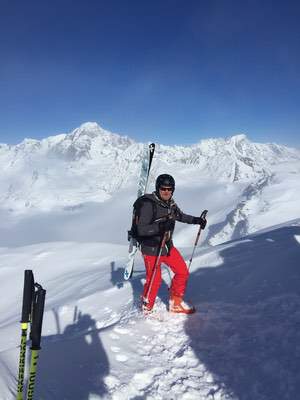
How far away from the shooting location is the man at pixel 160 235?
327 inches

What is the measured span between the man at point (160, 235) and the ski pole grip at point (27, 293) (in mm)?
4201

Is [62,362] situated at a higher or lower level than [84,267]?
higher

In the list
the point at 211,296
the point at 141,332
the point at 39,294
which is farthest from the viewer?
the point at 211,296

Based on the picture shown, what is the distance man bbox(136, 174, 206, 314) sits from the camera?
8.30m

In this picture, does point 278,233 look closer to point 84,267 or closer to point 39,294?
point 84,267

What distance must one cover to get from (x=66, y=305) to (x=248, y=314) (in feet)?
21.7

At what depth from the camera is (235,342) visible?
7.01 m

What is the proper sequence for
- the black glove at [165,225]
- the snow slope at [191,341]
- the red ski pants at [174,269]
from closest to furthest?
the snow slope at [191,341] → the black glove at [165,225] → the red ski pants at [174,269]

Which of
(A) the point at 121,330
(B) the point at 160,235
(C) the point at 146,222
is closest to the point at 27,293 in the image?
(A) the point at 121,330

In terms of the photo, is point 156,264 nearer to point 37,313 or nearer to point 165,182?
point 165,182

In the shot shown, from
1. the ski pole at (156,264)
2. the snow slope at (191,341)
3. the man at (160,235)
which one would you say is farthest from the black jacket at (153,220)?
the snow slope at (191,341)

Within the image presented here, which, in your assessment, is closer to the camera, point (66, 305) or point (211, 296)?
point (211, 296)

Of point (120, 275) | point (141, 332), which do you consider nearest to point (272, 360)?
point (141, 332)

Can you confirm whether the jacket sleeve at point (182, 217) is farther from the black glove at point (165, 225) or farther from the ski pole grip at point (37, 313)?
the ski pole grip at point (37, 313)
